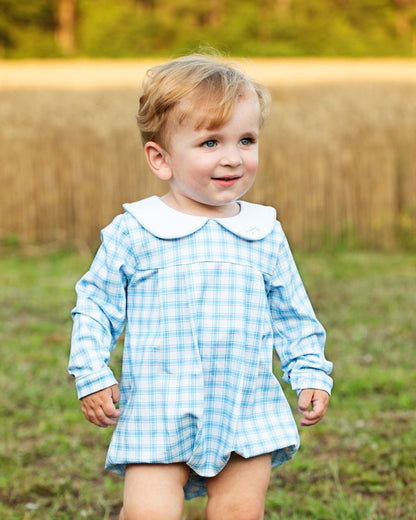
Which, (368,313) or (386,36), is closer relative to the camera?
(368,313)

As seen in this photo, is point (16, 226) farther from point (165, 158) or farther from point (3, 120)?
point (165, 158)

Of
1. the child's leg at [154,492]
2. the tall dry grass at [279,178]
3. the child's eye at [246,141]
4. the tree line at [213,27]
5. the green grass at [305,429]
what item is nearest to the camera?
the child's leg at [154,492]

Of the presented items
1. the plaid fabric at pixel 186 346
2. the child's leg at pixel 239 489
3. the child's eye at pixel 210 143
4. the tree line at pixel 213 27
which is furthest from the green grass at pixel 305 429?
the tree line at pixel 213 27

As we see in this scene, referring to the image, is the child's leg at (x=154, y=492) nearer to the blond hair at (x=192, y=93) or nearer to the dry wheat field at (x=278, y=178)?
the blond hair at (x=192, y=93)

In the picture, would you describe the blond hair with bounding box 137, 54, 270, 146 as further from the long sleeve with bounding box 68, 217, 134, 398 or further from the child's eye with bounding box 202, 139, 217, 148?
the long sleeve with bounding box 68, 217, 134, 398

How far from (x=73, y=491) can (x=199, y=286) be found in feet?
5.33

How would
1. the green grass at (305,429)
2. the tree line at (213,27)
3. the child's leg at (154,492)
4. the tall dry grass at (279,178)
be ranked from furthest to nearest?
1. the tree line at (213,27)
2. the tall dry grass at (279,178)
3. the green grass at (305,429)
4. the child's leg at (154,492)

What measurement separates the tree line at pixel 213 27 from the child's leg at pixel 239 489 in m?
27.0

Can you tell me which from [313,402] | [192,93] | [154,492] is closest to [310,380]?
[313,402]

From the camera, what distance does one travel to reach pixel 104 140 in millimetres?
7875

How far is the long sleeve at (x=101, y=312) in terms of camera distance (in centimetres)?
177

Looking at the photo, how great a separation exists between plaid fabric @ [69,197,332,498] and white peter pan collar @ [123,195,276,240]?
0.02 m

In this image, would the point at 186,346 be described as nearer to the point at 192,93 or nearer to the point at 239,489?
the point at 239,489

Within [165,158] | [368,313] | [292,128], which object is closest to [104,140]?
[292,128]
